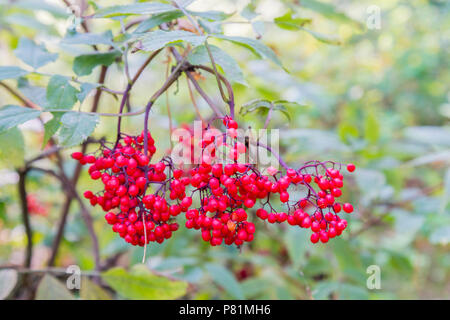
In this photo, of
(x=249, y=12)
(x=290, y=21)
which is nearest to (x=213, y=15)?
(x=249, y=12)

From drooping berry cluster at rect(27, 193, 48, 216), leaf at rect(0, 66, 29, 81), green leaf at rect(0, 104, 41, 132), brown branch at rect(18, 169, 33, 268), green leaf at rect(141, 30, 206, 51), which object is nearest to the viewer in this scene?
green leaf at rect(141, 30, 206, 51)

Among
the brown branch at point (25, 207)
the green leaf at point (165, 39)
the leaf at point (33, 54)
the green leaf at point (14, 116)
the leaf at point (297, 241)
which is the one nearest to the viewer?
the green leaf at point (165, 39)

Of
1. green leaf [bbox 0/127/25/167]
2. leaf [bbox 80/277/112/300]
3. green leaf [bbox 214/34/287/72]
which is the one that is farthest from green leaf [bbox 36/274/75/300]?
green leaf [bbox 214/34/287/72]

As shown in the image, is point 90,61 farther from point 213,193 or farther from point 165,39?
point 213,193

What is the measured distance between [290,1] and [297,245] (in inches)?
34.1

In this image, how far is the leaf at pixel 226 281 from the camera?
3.88 ft

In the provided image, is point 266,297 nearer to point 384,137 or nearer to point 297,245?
point 297,245

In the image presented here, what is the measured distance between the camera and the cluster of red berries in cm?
63

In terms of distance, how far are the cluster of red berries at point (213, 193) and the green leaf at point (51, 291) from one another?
1.44 ft

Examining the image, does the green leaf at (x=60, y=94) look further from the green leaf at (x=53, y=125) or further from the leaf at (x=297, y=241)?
the leaf at (x=297, y=241)

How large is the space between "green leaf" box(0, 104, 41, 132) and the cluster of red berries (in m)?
0.17

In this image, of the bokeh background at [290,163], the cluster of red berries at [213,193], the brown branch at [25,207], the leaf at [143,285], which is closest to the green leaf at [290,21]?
the bokeh background at [290,163]

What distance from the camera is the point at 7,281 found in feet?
3.31

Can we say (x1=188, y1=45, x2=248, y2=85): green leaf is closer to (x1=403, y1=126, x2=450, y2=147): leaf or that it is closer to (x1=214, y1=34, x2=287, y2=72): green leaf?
(x1=214, y1=34, x2=287, y2=72): green leaf
